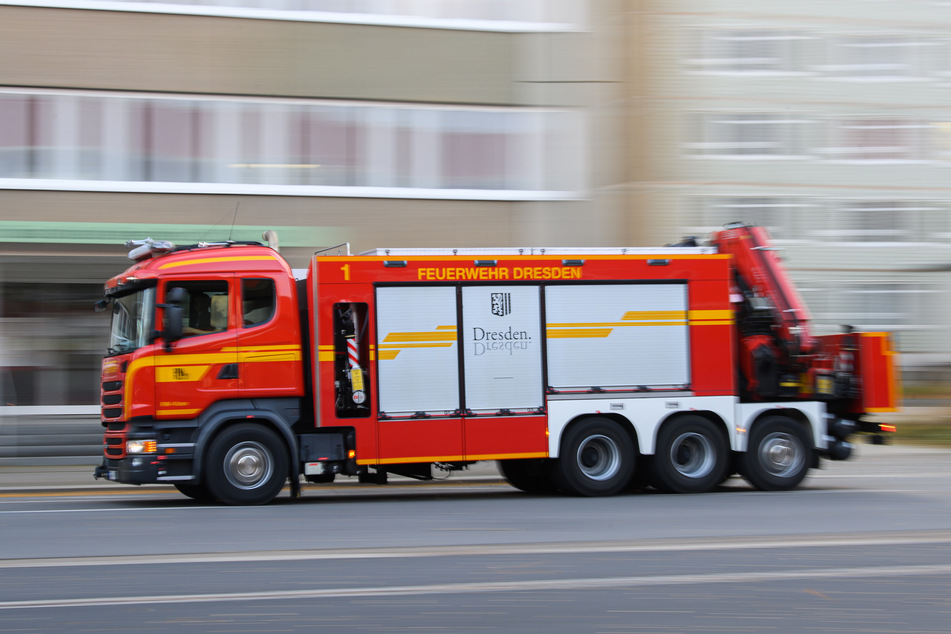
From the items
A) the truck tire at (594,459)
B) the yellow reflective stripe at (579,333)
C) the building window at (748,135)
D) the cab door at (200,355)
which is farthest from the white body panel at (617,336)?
the building window at (748,135)

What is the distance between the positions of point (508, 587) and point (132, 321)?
6188 mm

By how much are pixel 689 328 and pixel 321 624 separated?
24.8 ft

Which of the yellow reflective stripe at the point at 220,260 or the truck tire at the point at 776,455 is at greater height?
the yellow reflective stripe at the point at 220,260

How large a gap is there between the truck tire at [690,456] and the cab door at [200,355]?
15.8 feet

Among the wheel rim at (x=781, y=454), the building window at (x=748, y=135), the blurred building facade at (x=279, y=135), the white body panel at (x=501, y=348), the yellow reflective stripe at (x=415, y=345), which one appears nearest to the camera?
the yellow reflective stripe at (x=415, y=345)

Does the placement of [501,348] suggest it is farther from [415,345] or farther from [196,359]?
[196,359]

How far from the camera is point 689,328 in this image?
12430 mm

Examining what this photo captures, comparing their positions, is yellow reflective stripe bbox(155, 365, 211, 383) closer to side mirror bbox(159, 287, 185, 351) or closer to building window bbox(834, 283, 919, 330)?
side mirror bbox(159, 287, 185, 351)

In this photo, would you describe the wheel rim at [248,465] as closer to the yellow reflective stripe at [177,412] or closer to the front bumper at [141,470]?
the yellow reflective stripe at [177,412]

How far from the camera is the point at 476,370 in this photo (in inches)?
465

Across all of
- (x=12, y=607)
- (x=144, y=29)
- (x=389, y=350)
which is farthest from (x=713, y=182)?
(x=12, y=607)

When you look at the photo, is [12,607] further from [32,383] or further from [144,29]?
[144,29]

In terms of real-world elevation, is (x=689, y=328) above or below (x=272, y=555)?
above

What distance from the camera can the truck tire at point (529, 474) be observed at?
41.4 ft
